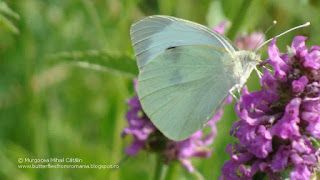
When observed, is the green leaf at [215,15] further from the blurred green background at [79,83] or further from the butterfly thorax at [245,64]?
the butterfly thorax at [245,64]

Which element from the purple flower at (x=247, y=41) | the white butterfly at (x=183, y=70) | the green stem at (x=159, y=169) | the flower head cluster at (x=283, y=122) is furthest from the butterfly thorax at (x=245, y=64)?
the purple flower at (x=247, y=41)

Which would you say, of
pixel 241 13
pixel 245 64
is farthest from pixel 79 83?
pixel 245 64

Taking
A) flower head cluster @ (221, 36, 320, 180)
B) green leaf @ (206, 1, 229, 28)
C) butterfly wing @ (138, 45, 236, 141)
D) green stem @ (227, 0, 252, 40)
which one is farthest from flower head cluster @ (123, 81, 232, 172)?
flower head cluster @ (221, 36, 320, 180)

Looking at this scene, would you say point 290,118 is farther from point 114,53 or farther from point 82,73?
point 82,73

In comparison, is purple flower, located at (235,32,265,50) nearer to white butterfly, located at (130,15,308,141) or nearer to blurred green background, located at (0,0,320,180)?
blurred green background, located at (0,0,320,180)

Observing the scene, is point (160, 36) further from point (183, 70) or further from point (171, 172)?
point (171, 172)

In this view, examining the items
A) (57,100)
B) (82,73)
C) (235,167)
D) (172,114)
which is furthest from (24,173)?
(235,167)
